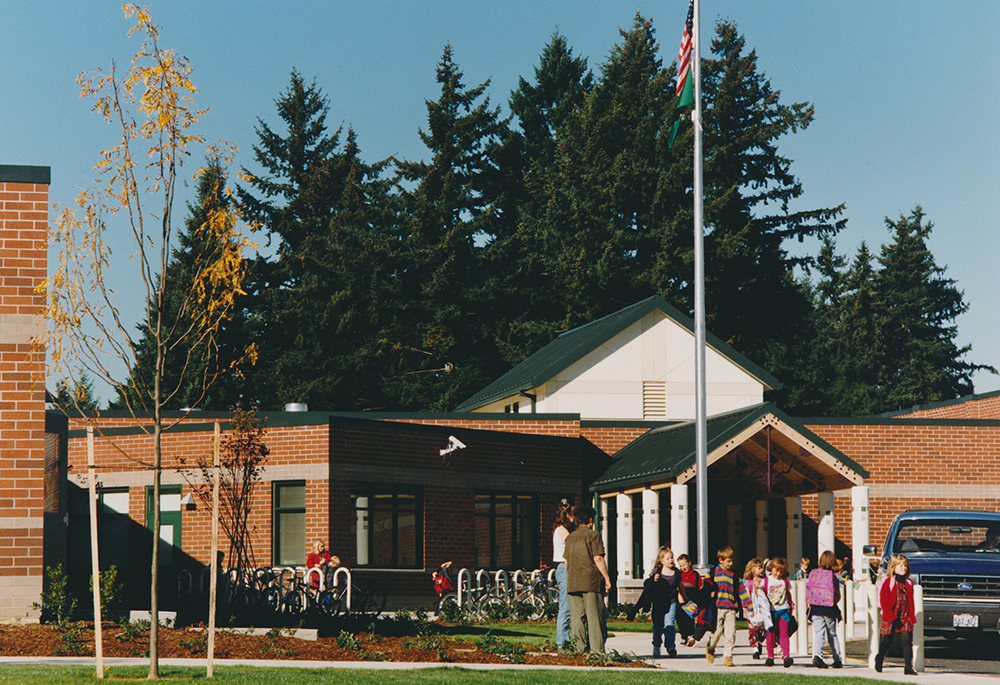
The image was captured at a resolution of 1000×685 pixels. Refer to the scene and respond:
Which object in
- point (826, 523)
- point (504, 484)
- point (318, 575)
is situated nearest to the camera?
point (318, 575)

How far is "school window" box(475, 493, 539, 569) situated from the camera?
28250mm

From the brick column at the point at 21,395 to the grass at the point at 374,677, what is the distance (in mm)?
4410

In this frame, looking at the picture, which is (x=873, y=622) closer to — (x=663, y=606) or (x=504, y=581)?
(x=663, y=606)

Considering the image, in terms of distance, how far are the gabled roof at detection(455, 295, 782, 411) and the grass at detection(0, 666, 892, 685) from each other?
21155 millimetres

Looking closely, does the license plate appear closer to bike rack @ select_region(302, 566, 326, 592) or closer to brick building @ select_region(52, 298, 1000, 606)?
brick building @ select_region(52, 298, 1000, 606)

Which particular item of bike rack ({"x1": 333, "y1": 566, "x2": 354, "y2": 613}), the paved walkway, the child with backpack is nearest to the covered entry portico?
bike rack ({"x1": 333, "y1": 566, "x2": 354, "y2": 613})

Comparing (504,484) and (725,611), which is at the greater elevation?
(504,484)

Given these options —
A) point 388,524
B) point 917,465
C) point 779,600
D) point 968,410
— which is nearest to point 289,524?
point 388,524

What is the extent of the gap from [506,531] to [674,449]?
15.2ft

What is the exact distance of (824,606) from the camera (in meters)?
16.1

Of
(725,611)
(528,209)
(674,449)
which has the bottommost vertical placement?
(725,611)

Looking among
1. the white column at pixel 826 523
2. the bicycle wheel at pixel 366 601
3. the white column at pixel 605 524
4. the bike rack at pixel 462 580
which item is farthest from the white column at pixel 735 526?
the bicycle wheel at pixel 366 601

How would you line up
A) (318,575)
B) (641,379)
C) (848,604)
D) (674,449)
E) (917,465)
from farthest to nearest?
(641,379) → (917,465) → (674,449) → (318,575) → (848,604)

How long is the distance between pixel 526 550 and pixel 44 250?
14719 millimetres
